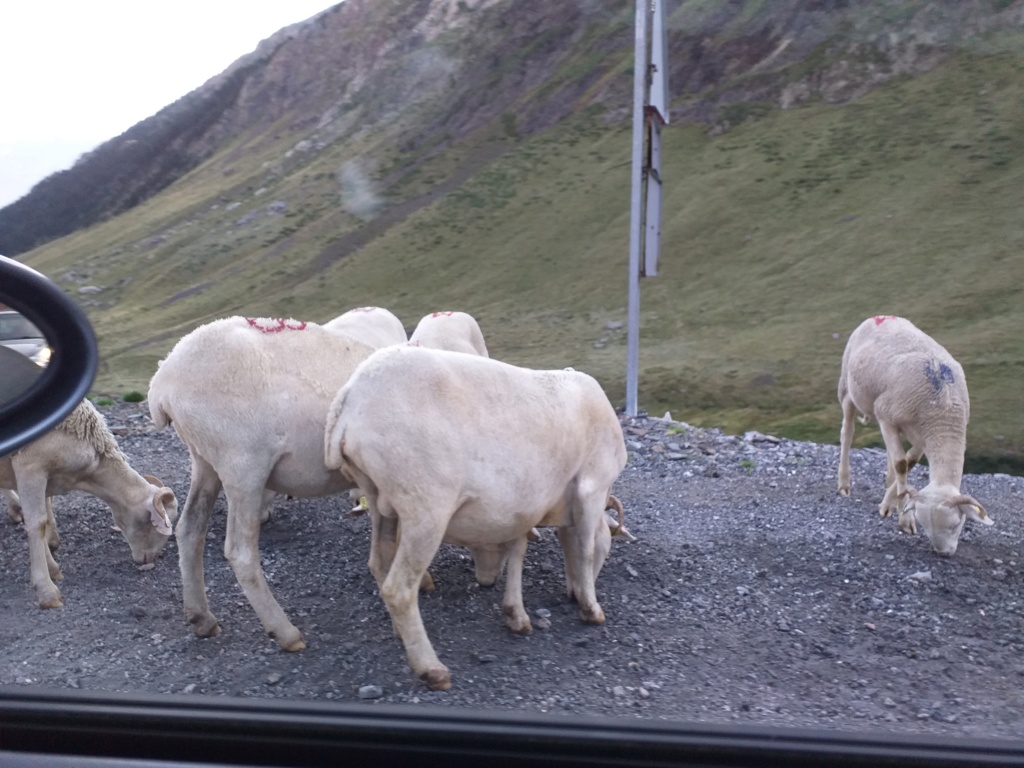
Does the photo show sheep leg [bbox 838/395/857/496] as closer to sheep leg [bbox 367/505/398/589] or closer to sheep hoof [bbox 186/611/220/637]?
sheep leg [bbox 367/505/398/589]

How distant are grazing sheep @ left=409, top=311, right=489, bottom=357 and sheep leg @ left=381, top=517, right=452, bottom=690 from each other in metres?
3.82

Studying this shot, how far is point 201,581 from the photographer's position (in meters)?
5.53

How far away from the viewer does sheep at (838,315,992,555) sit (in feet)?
24.1

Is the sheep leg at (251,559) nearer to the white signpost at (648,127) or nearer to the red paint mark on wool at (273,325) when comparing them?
the red paint mark on wool at (273,325)

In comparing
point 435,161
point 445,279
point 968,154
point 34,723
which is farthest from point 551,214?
point 34,723

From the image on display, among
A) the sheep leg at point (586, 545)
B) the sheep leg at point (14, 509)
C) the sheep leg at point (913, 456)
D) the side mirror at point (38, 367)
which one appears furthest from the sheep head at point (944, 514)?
the sheep leg at point (14, 509)

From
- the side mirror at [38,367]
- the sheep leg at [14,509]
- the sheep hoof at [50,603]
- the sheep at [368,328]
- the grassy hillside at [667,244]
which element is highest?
the side mirror at [38,367]

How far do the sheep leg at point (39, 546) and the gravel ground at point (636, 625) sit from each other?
0.41 feet

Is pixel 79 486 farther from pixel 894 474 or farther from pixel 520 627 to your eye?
pixel 894 474

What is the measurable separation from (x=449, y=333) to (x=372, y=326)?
886mm

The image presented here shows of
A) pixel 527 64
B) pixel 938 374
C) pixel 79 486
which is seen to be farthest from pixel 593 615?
pixel 527 64

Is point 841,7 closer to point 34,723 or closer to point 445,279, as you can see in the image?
point 445,279

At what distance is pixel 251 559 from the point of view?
524 cm

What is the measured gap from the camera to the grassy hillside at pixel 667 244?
36.2m
